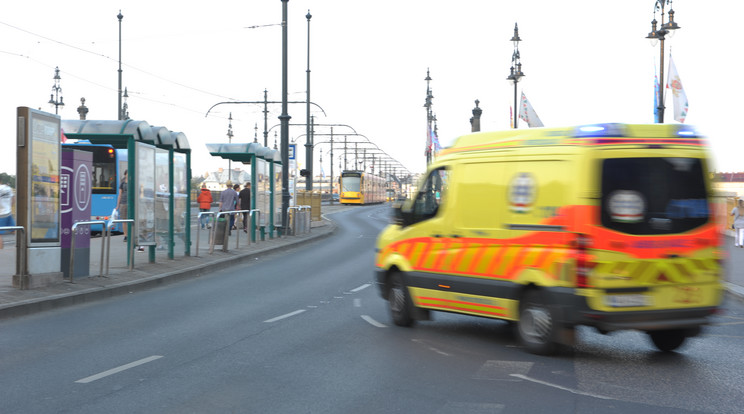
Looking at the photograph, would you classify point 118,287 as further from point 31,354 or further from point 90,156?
point 31,354

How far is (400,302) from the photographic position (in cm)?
1042

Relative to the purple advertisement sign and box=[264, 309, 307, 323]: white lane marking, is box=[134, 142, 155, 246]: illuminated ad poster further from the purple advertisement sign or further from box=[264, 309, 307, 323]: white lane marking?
box=[264, 309, 307, 323]: white lane marking

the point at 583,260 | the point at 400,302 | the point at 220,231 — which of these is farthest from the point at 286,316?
the point at 220,231

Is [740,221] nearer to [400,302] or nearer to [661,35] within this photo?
[661,35]

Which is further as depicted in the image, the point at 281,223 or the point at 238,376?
the point at 281,223

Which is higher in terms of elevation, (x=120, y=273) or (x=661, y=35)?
(x=661, y=35)

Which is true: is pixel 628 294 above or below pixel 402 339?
above

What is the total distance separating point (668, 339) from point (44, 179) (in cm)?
919

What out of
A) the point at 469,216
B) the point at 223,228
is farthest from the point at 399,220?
the point at 223,228

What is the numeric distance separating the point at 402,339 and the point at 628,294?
8.42ft

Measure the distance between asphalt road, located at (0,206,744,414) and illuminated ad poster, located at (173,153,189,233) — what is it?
673cm

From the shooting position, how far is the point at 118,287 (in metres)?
13.9

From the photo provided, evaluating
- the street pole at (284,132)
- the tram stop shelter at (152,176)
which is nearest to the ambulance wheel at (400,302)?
the tram stop shelter at (152,176)

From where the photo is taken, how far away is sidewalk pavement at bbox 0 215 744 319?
12.0m
